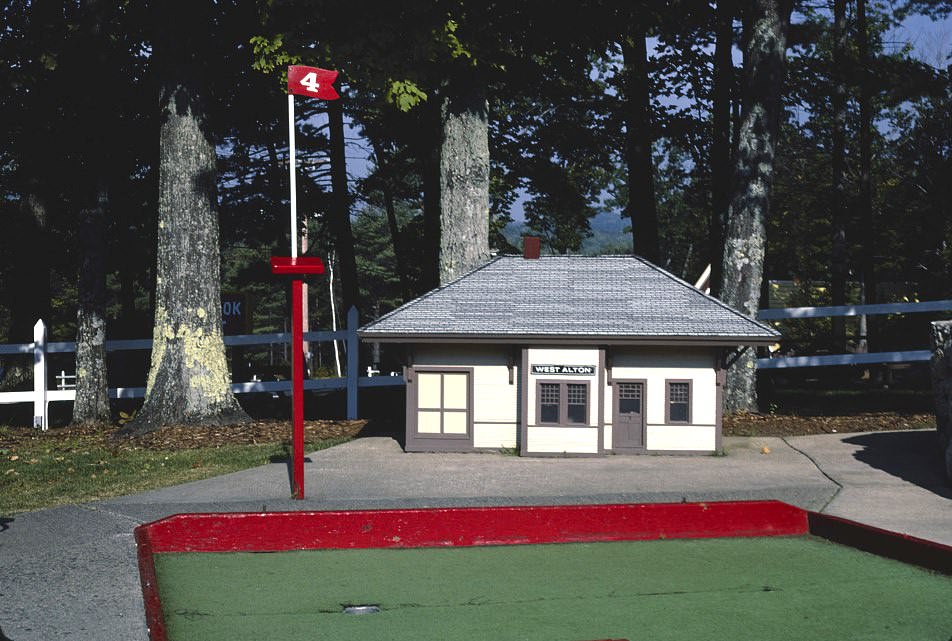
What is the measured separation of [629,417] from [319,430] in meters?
5.82

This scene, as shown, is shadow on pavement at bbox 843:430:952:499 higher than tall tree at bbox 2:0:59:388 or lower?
lower

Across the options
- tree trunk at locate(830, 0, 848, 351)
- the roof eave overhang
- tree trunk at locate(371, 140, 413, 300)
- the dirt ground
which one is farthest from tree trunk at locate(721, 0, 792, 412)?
tree trunk at locate(371, 140, 413, 300)

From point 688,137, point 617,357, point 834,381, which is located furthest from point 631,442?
point 688,137

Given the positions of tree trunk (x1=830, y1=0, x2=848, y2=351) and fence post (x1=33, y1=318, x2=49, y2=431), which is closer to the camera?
fence post (x1=33, y1=318, x2=49, y2=431)

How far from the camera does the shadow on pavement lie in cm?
1283

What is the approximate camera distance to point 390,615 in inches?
279

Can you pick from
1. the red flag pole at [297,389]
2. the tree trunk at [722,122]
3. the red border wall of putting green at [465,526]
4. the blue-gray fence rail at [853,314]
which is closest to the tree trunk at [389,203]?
the tree trunk at [722,122]

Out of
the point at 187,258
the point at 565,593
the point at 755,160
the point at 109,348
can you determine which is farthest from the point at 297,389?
the point at 755,160

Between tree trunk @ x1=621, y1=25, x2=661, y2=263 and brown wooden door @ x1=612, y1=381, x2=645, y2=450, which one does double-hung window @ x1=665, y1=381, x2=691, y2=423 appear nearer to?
brown wooden door @ x1=612, y1=381, x2=645, y2=450

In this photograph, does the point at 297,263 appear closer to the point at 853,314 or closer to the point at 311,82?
the point at 311,82

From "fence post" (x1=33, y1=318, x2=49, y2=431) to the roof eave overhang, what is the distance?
26.5 ft

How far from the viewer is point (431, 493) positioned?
468 inches

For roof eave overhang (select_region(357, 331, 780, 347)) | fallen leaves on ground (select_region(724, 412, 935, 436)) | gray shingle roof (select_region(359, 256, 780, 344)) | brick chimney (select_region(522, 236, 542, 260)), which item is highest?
brick chimney (select_region(522, 236, 542, 260))

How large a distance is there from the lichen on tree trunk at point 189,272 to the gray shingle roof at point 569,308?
4.45m
